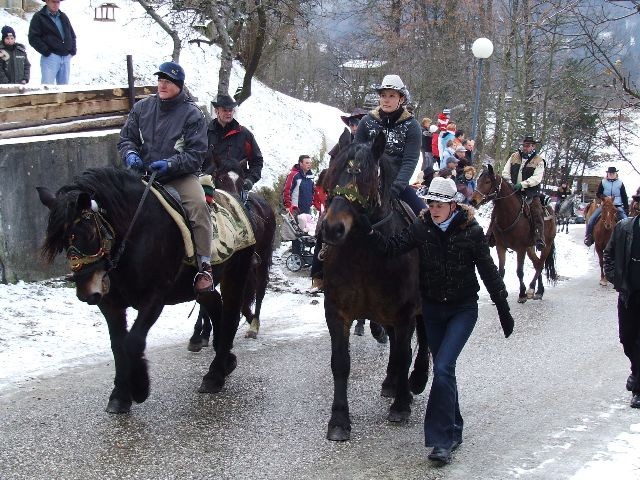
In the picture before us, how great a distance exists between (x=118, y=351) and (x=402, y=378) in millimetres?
2315

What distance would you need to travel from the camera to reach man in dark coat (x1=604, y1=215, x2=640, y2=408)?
25.9 feet

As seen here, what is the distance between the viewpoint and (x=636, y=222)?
26.4 feet

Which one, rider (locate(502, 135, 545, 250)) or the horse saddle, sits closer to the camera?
the horse saddle

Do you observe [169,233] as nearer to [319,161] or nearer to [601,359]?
[601,359]

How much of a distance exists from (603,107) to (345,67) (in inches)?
1363

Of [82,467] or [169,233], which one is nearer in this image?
[82,467]

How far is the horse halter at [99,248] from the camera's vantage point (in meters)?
6.19

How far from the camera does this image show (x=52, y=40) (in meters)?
15.5

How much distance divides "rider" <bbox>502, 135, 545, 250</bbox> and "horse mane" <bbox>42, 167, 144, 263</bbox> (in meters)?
9.94

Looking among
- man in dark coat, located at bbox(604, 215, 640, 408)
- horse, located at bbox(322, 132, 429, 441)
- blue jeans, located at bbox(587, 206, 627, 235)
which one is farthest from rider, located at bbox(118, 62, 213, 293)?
blue jeans, located at bbox(587, 206, 627, 235)

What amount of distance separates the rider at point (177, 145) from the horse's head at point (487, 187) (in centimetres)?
826

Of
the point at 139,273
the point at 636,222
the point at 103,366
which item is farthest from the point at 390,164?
the point at 103,366

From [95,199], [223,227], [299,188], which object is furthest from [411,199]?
[299,188]

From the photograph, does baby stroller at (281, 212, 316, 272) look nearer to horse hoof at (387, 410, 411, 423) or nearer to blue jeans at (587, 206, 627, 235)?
blue jeans at (587, 206, 627, 235)
